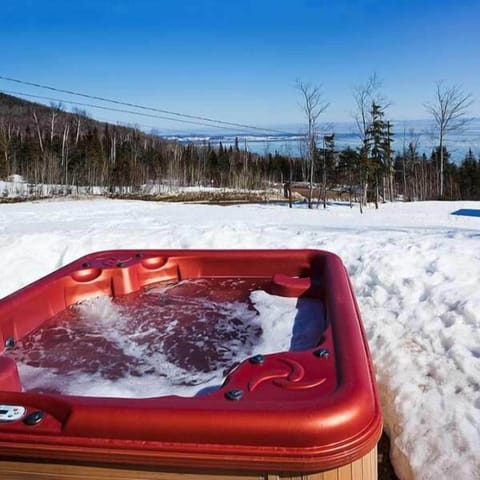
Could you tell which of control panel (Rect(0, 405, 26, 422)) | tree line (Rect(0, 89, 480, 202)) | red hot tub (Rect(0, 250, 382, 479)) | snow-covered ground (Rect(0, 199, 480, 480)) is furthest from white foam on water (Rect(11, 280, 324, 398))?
tree line (Rect(0, 89, 480, 202))

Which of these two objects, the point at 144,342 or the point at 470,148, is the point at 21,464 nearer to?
the point at 144,342

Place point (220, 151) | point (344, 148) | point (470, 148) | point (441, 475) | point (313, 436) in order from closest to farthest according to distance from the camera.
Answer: point (313, 436) < point (441, 475) < point (344, 148) < point (220, 151) < point (470, 148)

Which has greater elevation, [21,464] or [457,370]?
[21,464]

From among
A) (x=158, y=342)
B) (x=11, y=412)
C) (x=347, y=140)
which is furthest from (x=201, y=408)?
(x=347, y=140)

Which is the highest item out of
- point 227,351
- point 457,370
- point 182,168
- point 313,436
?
point 182,168

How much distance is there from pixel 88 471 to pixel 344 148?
23.9 meters

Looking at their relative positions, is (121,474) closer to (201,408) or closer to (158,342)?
(201,408)

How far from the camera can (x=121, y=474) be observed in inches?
36.2

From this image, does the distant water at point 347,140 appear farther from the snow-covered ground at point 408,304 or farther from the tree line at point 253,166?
the snow-covered ground at point 408,304

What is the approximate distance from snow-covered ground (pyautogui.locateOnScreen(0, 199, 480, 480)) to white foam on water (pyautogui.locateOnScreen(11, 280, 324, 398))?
0.42 metres

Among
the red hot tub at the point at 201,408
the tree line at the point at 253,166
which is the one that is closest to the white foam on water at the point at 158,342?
the red hot tub at the point at 201,408

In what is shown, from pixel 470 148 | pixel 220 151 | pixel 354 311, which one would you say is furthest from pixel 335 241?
pixel 470 148

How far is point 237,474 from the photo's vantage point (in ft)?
2.94

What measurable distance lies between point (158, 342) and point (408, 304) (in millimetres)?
1435
